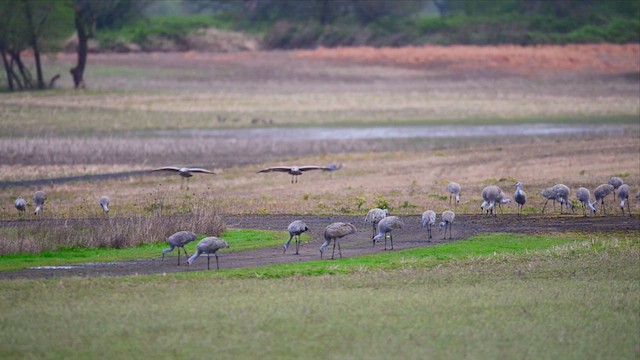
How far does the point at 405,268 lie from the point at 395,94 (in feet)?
160

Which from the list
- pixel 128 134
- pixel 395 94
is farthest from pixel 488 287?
pixel 395 94

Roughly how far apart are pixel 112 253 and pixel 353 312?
22.7 feet

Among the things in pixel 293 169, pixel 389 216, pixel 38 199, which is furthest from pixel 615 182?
pixel 38 199

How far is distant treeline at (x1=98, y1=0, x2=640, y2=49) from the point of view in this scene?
8138cm

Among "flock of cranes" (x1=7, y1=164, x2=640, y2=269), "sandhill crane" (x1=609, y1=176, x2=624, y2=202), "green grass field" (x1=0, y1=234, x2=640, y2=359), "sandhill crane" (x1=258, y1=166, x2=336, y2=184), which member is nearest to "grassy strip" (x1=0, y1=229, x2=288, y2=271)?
"flock of cranes" (x1=7, y1=164, x2=640, y2=269)

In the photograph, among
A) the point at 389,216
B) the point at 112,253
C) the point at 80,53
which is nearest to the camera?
the point at 112,253

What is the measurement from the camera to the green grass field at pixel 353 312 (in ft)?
45.4

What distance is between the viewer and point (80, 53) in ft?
232

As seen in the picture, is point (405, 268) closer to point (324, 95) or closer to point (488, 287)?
point (488, 287)

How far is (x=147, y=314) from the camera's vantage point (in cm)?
1541

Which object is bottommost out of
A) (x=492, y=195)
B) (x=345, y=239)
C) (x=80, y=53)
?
(x=345, y=239)

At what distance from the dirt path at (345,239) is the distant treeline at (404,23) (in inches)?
2217

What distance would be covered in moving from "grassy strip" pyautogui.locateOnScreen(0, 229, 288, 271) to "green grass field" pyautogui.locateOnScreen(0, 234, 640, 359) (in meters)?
2.39

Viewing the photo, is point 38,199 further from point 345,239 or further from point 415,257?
point 415,257
